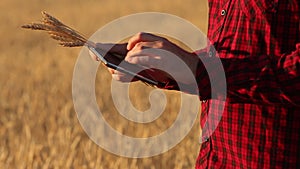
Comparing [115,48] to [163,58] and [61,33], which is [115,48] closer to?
[61,33]

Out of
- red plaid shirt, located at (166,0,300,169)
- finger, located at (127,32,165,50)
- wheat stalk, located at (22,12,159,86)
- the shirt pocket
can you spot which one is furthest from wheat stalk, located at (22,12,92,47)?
the shirt pocket

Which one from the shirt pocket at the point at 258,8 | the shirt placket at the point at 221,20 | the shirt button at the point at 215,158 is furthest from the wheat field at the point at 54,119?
the shirt pocket at the point at 258,8

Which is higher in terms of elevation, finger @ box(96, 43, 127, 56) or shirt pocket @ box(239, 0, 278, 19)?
shirt pocket @ box(239, 0, 278, 19)

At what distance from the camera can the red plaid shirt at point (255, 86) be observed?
5.61ft

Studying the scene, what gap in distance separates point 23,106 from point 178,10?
414 inches

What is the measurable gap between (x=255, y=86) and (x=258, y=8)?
8.8 inches

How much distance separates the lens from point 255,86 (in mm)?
1718

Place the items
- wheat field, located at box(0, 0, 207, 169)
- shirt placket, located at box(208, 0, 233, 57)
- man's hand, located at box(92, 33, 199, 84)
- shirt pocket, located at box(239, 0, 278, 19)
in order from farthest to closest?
wheat field, located at box(0, 0, 207, 169)
shirt placket, located at box(208, 0, 233, 57)
shirt pocket, located at box(239, 0, 278, 19)
man's hand, located at box(92, 33, 199, 84)

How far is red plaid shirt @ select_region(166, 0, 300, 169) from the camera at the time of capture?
1711mm

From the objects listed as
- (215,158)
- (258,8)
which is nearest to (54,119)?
(215,158)

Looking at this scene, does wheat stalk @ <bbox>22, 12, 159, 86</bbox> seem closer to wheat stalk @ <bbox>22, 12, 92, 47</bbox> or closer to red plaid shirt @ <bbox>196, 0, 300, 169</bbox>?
wheat stalk @ <bbox>22, 12, 92, 47</bbox>

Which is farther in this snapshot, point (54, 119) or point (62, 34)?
point (54, 119)

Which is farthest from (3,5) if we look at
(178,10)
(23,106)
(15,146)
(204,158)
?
(204,158)

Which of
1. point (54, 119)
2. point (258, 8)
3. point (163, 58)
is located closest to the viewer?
point (163, 58)
